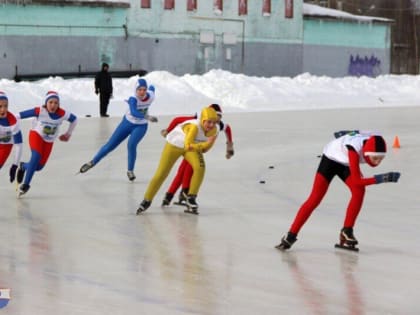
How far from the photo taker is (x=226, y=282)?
289 inches

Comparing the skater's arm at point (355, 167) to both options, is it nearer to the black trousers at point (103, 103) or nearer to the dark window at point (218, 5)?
the black trousers at point (103, 103)

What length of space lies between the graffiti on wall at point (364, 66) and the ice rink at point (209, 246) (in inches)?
1375

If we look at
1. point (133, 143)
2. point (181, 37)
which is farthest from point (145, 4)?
point (133, 143)

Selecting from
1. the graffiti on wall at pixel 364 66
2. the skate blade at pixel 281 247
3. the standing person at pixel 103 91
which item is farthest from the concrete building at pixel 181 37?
the skate blade at pixel 281 247

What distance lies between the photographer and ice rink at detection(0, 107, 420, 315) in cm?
674

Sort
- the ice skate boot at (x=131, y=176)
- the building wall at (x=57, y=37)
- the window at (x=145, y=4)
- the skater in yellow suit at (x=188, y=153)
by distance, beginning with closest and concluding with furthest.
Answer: the skater in yellow suit at (x=188, y=153), the ice skate boot at (x=131, y=176), the building wall at (x=57, y=37), the window at (x=145, y=4)

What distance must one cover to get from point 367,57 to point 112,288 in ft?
151

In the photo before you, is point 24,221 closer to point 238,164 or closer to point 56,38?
point 238,164

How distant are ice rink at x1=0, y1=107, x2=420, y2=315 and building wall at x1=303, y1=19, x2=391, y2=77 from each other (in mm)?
33341

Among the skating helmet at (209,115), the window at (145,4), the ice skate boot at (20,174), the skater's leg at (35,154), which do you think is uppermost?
the window at (145,4)

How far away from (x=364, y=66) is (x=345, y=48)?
5.68ft

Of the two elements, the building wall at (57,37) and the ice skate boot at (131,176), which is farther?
the building wall at (57,37)

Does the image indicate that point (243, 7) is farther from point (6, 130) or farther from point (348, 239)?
point (348, 239)

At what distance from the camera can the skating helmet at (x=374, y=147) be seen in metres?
8.30
